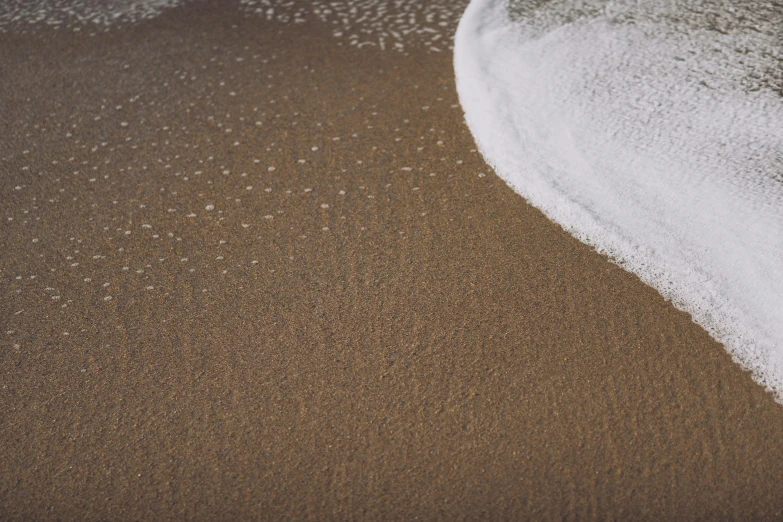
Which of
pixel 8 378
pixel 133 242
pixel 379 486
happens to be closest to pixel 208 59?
pixel 133 242

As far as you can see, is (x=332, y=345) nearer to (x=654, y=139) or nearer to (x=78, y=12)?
(x=654, y=139)

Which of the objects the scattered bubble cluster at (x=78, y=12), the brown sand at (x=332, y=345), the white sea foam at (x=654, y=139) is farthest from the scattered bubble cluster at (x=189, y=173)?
the scattered bubble cluster at (x=78, y=12)

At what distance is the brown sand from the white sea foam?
0.24ft

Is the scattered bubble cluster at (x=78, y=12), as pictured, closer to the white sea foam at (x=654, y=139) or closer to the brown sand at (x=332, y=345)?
the brown sand at (x=332, y=345)

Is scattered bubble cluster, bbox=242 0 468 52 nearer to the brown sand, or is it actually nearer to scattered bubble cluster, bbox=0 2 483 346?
scattered bubble cluster, bbox=0 2 483 346

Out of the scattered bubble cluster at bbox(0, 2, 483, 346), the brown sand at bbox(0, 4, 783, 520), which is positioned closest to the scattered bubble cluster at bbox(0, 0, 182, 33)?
the scattered bubble cluster at bbox(0, 2, 483, 346)

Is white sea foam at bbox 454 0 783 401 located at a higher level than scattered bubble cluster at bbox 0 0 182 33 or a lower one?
lower

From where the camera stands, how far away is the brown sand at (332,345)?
3.62 feet

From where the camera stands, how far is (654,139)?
1.76m

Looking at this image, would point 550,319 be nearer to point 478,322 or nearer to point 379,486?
point 478,322

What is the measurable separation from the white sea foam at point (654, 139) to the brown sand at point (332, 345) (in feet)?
0.24

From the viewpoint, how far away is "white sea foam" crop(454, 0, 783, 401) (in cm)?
140

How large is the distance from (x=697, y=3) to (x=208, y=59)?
147cm

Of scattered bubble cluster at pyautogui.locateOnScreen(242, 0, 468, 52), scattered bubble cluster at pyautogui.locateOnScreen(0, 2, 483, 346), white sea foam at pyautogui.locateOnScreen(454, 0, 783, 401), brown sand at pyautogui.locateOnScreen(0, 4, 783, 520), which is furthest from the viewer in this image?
scattered bubble cluster at pyautogui.locateOnScreen(242, 0, 468, 52)
